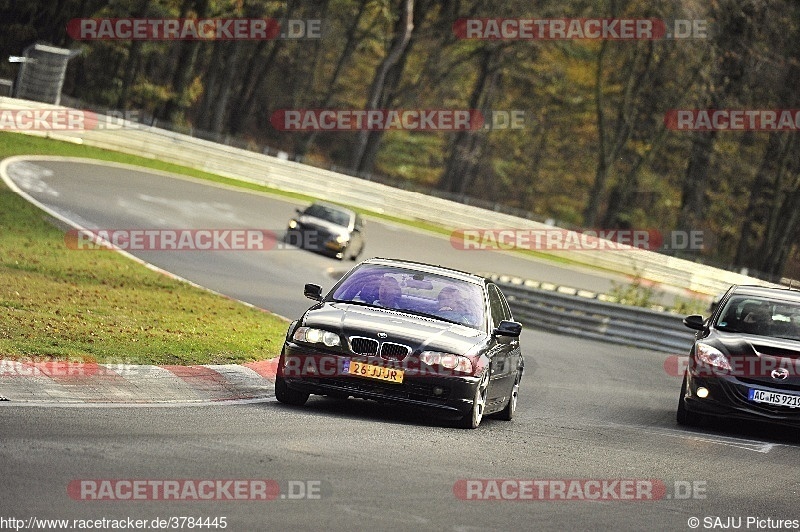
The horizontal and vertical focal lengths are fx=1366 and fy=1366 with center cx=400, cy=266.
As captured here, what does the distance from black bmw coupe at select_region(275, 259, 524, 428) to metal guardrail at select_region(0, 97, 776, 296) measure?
1183 inches

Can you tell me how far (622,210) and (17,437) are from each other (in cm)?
6852

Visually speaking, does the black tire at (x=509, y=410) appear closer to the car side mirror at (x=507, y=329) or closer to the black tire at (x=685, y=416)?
the car side mirror at (x=507, y=329)

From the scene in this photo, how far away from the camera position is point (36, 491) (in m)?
6.77

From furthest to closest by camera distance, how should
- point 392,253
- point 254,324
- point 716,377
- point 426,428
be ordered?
1. point 392,253
2. point 254,324
3. point 716,377
4. point 426,428

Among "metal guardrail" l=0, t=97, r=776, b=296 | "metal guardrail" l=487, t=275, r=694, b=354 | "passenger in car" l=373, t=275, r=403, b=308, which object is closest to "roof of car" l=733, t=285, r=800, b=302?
"passenger in car" l=373, t=275, r=403, b=308

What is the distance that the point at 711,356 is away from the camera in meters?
13.7

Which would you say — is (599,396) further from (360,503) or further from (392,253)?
(392,253)

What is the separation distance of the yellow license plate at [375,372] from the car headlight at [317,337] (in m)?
0.23

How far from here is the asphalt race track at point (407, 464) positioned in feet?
23.4

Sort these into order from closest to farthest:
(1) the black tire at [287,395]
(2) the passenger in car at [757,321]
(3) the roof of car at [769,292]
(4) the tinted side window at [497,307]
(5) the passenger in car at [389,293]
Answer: (1) the black tire at [287,395], (5) the passenger in car at [389,293], (4) the tinted side window at [497,307], (2) the passenger in car at [757,321], (3) the roof of car at [769,292]

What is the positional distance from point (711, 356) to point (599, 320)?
44.9 ft

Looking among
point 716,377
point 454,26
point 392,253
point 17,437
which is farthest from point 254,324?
point 454,26

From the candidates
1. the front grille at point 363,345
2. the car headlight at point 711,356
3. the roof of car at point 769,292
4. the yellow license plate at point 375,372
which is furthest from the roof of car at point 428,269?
the roof of car at point 769,292

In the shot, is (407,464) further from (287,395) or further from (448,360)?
(287,395)
